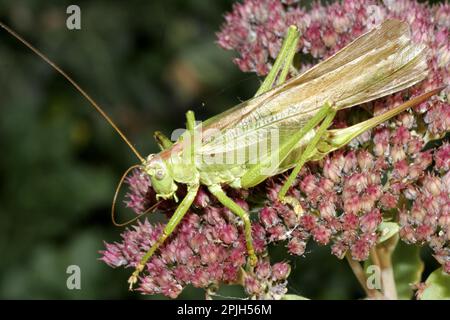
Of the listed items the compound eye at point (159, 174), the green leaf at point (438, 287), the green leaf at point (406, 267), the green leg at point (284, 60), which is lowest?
the green leaf at point (438, 287)

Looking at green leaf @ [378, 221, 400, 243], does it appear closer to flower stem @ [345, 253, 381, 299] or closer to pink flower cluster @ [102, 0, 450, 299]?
pink flower cluster @ [102, 0, 450, 299]

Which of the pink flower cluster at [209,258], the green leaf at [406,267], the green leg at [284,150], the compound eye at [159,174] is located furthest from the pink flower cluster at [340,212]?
the green leaf at [406,267]

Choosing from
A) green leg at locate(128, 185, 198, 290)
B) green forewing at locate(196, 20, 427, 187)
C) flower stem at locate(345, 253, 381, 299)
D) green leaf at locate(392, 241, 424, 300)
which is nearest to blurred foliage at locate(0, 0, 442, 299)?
green leaf at locate(392, 241, 424, 300)

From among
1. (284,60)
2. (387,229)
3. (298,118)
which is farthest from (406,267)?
(284,60)

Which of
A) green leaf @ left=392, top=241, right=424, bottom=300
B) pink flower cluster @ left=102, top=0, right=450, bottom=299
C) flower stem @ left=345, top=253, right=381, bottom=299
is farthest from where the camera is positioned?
green leaf @ left=392, top=241, right=424, bottom=300

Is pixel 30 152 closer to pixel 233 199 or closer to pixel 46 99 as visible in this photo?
pixel 46 99

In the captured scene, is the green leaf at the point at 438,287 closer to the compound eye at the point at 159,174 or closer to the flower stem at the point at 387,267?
the flower stem at the point at 387,267
